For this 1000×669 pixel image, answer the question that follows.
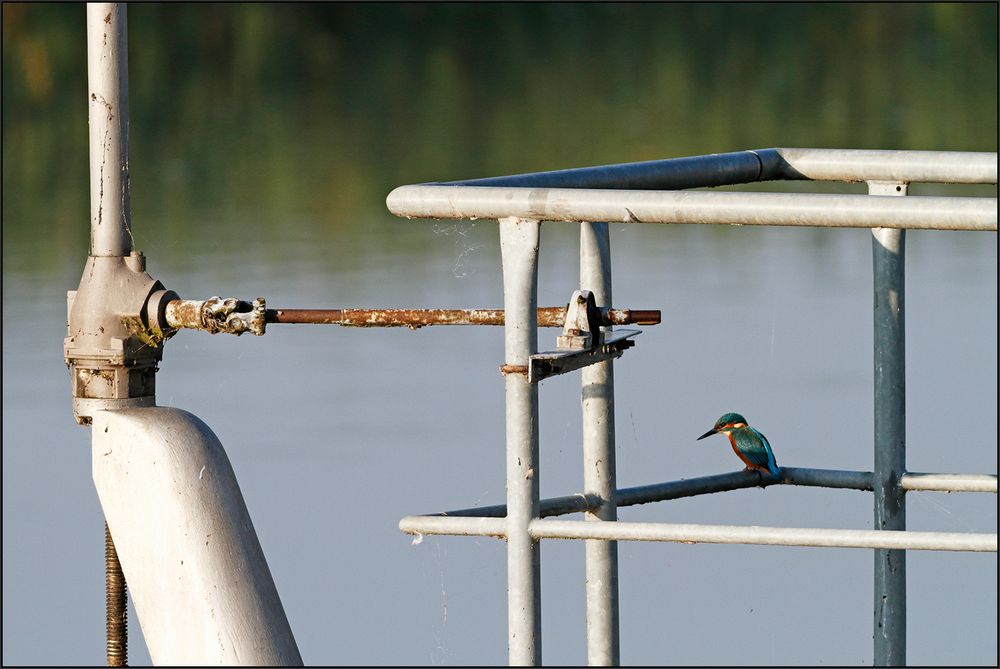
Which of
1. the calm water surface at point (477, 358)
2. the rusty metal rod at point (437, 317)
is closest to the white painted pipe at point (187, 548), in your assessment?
the rusty metal rod at point (437, 317)

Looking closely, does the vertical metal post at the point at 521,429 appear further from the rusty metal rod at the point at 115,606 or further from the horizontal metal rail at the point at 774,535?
the rusty metal rod at the point at 115,606

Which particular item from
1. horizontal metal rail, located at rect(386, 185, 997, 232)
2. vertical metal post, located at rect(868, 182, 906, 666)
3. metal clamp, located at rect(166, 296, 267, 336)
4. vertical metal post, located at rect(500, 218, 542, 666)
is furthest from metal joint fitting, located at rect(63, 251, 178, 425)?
vertical metal post, located at rect(868, 182, 906, 666)

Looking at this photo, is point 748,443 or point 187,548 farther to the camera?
point 748,443

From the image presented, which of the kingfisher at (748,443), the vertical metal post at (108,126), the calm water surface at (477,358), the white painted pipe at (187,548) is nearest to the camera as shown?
the white painted pipe at (187,548)

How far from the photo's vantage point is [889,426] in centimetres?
346

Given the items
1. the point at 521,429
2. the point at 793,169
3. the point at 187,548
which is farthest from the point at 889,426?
the point at 187,548

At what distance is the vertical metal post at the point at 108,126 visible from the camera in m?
2.96

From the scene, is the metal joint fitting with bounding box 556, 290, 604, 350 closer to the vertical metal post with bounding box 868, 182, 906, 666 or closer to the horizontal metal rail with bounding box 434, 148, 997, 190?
the horizontal metal rail with bounding box 434, 148, 997, 190

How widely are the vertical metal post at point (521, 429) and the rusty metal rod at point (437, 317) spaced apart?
0.40 ft

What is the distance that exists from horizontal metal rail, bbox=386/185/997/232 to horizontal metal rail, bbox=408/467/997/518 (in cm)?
43

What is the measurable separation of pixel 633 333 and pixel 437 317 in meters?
0.29

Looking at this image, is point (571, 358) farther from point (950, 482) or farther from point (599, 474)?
point (950, 482)

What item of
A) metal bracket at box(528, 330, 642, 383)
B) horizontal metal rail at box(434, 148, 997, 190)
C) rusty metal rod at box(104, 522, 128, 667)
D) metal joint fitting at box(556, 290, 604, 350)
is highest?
horizontal metal rail at box(434, 148, 997, 190)

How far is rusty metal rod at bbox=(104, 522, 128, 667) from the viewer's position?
2988 mm
